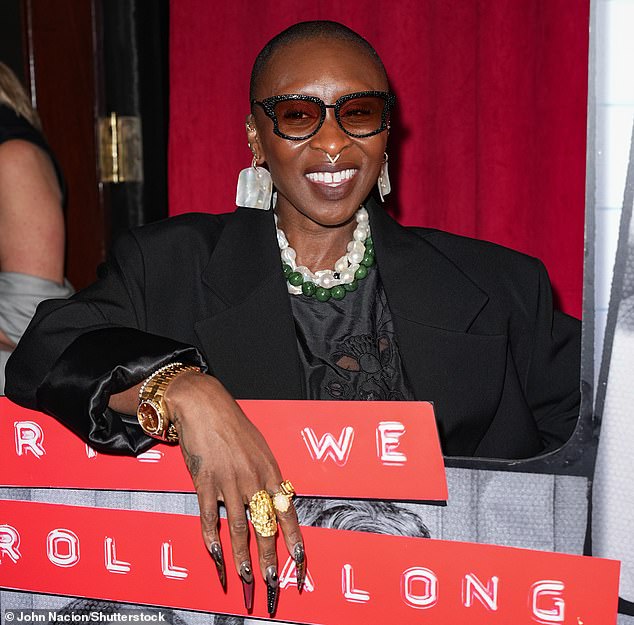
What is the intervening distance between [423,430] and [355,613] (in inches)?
7.6

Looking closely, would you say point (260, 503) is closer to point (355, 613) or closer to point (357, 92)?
point (355, 613)

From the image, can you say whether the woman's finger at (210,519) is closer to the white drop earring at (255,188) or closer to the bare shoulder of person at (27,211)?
the white drop earring at (255,188)

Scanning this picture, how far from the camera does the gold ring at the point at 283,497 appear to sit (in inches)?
31.8

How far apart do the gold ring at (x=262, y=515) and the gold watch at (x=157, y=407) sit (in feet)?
0.37

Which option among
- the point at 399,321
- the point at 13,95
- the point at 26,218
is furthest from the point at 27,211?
the point at 399,321

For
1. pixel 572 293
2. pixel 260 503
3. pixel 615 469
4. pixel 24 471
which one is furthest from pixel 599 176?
pixel 572 293

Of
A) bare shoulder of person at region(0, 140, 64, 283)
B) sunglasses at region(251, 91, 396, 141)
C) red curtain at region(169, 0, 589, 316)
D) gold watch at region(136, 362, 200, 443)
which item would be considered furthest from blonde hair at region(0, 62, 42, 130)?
gold watch at region(136, 362, 200, 443)

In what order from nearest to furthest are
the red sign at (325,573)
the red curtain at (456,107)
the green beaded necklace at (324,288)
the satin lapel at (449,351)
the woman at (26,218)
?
the red sign at (325,573) → the satin lapel at (449,351) → the green beaded necklace at (324,288) → the red curtain at (456,107) → the woman at (26,218)

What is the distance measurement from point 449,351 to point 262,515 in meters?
0.41

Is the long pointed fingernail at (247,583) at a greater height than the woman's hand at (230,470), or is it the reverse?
the woman's hand at (230,470)

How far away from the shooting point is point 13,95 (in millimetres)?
1906

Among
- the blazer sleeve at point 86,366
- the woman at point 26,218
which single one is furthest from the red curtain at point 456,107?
the blazer sleeve at point 86,366

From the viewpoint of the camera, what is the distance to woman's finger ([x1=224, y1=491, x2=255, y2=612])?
789 millimetres

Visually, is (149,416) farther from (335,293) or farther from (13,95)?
(13,95)
